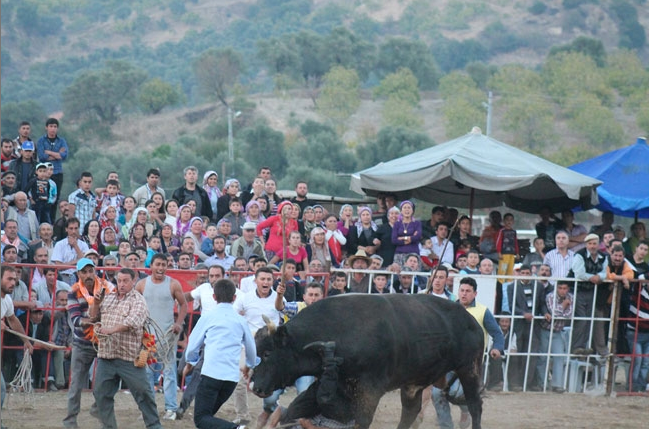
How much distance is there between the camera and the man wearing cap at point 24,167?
15.6m

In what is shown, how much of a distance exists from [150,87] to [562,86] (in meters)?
36.8

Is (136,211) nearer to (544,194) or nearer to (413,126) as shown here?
(544,194)

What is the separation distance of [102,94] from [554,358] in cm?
8380

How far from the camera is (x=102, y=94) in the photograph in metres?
94.9

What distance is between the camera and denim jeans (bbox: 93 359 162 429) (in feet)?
34.4

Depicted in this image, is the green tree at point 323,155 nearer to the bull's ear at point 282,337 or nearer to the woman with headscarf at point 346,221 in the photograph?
the woman with headscarf at point 346,221

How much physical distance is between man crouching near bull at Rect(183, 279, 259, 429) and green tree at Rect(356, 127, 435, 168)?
193 ft

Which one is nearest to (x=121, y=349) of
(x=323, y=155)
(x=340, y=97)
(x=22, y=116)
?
(x=323, y=155)

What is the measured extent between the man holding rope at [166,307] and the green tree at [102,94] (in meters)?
81.5

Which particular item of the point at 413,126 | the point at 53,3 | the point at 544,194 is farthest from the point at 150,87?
the point at 544,194

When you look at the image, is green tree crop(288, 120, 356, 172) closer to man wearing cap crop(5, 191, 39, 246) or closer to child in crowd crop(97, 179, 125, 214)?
Result: child in crowd crop(97, 179, 125, 214)

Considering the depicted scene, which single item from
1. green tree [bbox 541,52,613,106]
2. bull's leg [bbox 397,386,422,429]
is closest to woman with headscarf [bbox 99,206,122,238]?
bull's leg [bbox 397,386,422,429]

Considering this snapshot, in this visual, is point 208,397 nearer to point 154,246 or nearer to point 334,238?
point 154,246

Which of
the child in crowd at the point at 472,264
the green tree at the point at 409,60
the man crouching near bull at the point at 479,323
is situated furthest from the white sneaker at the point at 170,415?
the green tree at the point at 409,60
